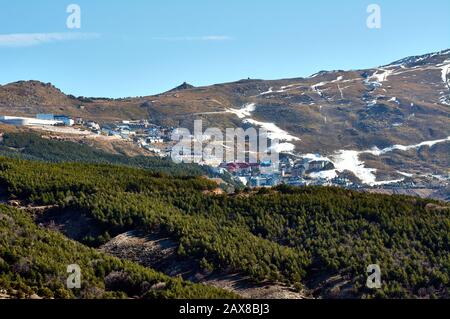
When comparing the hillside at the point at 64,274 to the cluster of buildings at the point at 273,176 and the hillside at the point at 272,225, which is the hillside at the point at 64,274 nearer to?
the hillside at the point at 272,225

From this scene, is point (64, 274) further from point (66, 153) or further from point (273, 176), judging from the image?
point (273, 176)

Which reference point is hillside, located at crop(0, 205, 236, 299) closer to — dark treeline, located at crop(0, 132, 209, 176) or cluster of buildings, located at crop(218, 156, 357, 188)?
dark treeline, located at crop(0, 132, 209, 176)

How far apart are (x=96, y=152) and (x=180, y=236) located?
129 m

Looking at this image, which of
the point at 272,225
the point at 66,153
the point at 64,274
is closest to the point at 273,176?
the point at 66,153

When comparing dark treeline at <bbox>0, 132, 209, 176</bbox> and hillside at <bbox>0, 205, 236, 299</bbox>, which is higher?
hillside at <bbox>0, 205, 236, 299</bbox>

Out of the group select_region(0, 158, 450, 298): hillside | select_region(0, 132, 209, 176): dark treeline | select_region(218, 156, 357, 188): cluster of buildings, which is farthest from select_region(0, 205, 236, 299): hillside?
select_region(218, 156, 357, 188): cluster of buildings

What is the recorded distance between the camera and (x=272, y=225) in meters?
43.6

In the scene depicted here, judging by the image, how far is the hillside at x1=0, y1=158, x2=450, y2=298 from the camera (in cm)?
3619

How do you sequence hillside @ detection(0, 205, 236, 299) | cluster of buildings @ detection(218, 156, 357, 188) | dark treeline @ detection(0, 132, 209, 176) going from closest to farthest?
1. hillside @ detection(0, 205, 236, 299)
2. dark treeline @ detection(0, 132, 209, 176)
3. cluster of buildings @ detection(218, 156, 357, 188)

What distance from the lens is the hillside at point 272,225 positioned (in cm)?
3619

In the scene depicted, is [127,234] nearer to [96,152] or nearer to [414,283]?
[414,283]

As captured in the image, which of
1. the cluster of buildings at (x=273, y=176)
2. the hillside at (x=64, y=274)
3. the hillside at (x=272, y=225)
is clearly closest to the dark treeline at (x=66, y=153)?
the cluster of buildings at (x=273, y=176)
